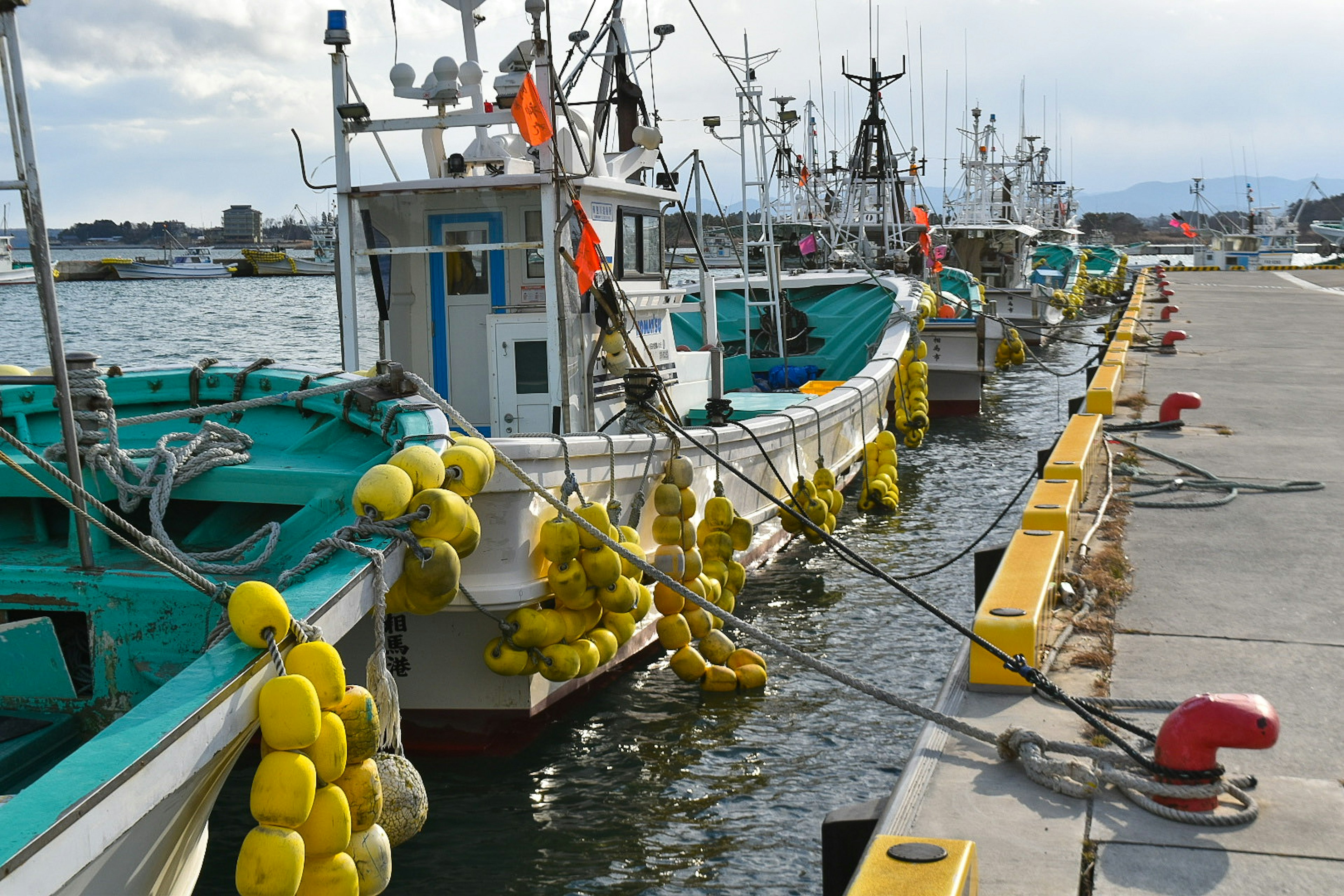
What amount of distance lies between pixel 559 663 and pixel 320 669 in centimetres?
227

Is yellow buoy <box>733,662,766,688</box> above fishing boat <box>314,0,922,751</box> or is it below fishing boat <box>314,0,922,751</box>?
below

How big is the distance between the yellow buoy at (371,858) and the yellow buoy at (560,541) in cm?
207

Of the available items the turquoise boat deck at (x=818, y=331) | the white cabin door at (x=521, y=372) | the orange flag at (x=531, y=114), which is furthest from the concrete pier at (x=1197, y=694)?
the turquoise boat deck at (x=818, y=331)

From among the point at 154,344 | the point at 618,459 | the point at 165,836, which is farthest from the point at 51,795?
the point at 154,344

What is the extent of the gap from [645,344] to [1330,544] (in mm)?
4078

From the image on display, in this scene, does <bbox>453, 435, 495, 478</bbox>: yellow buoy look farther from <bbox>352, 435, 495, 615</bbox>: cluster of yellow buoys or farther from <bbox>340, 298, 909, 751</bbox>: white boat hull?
<bbox>340, 298, 909, 751</bbox>: white boat hull

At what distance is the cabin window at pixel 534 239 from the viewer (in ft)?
27.1

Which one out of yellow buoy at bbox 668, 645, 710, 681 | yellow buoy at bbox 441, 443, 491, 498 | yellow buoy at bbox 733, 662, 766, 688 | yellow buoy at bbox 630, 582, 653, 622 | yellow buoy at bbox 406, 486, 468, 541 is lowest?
yellow buoy at bbox 733, 662, 766, 688

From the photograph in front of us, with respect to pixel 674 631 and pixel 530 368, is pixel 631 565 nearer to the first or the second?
pixel 674 631

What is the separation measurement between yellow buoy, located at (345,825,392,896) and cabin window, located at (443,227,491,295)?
17.2ft

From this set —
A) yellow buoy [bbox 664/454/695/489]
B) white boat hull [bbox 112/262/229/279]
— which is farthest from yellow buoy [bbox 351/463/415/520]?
white boat hull [bbox 112/262/229/279]

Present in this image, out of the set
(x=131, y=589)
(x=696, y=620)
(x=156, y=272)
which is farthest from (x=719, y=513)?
(x=156, y=272)

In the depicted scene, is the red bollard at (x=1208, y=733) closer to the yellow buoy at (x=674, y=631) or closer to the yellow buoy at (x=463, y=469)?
the yellow buoy at (x=463, y=469)

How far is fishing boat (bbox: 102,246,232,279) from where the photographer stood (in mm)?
102188
